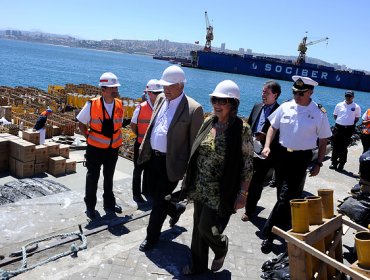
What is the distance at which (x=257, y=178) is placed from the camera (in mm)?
5352

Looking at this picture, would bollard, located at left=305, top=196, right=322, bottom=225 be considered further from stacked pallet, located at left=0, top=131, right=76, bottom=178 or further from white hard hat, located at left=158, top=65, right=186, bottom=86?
stacked pallet, located at left=0, top=131, right=76, bottom=178

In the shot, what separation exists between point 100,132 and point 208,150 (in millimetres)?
2195

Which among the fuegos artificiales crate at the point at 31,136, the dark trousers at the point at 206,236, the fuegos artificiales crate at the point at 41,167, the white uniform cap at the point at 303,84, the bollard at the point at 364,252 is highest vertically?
the white uniform cap at the point at 303,84

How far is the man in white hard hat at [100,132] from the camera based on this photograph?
514 centimetres

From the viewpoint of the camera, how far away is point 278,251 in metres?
4.56

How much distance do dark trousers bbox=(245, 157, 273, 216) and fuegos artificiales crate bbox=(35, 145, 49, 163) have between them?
4.26 meters

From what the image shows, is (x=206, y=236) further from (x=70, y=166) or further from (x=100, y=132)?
(x=70, y=166)

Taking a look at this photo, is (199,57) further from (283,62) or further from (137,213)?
(137,213)

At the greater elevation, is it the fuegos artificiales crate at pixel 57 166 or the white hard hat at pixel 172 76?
the white hard hat at pixel 172 76

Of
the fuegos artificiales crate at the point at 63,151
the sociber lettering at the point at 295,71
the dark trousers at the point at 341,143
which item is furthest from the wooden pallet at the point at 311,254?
the sociber lettering at the point at 295,71

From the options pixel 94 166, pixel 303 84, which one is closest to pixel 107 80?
pixel 94 166

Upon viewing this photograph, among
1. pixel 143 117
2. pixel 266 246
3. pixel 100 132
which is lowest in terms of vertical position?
pixel 266 246

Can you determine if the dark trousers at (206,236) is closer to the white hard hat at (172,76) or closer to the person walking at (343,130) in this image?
the white hard hat at (172,76)

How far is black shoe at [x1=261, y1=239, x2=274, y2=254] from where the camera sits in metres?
4.48
